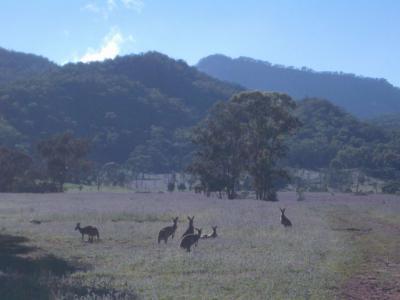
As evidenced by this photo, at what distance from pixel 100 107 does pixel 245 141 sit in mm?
94664

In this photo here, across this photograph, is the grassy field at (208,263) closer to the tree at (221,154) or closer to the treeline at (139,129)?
the tree at (221,154)

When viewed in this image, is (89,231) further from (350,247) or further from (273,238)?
(350,247)

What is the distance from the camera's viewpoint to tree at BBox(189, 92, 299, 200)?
66.2m

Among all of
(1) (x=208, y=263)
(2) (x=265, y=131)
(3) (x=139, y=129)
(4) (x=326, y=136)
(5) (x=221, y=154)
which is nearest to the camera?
(1) (x=208, y=263)

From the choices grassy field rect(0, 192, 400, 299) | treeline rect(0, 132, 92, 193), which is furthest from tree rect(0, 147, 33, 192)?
grassy field rect(0, 192, 400, 299)

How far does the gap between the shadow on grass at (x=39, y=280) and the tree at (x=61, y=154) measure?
5968 centimetres

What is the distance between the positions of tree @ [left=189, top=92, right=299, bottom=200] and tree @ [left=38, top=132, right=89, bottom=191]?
16833 millimetres

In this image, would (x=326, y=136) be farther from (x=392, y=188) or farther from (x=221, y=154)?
(x=221, y=154)

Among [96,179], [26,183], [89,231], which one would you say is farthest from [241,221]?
[96,179]

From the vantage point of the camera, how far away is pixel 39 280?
1378 cm

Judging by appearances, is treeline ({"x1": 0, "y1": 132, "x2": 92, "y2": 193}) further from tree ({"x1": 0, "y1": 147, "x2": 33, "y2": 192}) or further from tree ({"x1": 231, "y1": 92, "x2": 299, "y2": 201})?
tree ({"x1": 231, "y1": 92, "x2": 299, "y2": 201})

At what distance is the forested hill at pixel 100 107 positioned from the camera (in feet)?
446

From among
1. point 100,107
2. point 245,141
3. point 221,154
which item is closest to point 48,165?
point 221,154

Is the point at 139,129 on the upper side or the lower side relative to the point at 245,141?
upper
